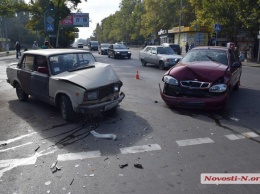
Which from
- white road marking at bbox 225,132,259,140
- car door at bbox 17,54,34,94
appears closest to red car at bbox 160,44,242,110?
white road marking at bbox 225,132,259,140

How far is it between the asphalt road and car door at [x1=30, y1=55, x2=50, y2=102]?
543mm

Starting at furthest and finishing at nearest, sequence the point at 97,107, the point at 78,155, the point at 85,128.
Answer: the point at 97,107, the point at 85,128, the point at 78,155

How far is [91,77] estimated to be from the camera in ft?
21.3

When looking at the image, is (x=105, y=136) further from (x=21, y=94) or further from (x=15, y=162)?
(x=21, y=94)

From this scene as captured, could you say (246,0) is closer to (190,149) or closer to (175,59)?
(175,59)

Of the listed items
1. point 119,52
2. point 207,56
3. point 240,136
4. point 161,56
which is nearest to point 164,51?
point 161,56

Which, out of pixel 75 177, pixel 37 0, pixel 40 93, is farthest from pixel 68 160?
pixel 37 0

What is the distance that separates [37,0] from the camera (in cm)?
4222

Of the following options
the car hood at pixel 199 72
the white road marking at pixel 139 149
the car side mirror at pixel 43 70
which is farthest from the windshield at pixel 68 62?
the white road marking at pixel 139 149

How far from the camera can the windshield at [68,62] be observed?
276 inches

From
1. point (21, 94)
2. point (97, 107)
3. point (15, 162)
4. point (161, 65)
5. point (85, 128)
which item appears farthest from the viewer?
point (161, 65)

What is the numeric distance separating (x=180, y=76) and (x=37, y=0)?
4096 cm

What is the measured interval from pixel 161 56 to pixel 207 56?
10015 mm

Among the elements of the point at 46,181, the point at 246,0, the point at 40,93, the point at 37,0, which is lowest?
the point at 46,181
